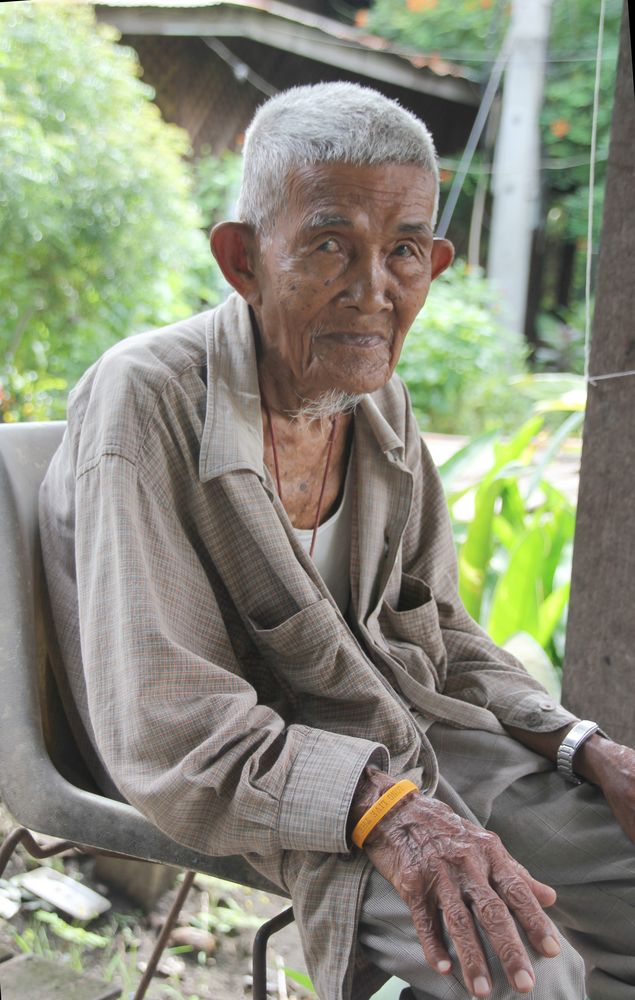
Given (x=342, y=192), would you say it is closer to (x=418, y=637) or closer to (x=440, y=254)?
(x=440, y=254)

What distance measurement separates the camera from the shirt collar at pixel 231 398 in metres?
1.35

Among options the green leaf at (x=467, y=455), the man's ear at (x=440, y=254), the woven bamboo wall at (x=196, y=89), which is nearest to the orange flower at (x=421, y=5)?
the woven bamboo wall at (x=196, y=89)

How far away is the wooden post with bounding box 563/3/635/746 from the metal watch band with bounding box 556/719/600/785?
19.6 inches

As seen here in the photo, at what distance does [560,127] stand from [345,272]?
8430 mm

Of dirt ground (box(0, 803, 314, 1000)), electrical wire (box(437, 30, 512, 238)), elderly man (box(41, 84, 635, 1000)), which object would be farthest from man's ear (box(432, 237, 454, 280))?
electrical wire (box(437, 30, 512, 238))

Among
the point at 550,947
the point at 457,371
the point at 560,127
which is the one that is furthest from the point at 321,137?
the point at 560,127

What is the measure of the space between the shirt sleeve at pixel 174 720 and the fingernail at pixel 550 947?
0.25 meters

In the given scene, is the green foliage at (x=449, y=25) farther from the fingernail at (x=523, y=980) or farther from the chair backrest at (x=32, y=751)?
the fingernail at (x=523, y=980)

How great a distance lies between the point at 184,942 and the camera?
2266mm

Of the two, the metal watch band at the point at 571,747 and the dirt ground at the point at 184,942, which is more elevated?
the metal watch band at the point at 571,747

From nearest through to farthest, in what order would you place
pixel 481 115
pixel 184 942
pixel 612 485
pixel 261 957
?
1. pixel 261 957
2. pixel 612 485
3. pixel 184 942
4. pixel 481 115

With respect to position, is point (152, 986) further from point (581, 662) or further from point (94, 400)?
point (94, 400)

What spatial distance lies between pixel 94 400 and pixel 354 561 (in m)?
0.50

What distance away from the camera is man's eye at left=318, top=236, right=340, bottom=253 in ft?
4.54
